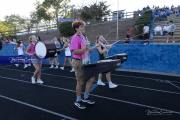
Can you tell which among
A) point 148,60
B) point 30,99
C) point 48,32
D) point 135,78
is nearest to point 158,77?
point 135,78

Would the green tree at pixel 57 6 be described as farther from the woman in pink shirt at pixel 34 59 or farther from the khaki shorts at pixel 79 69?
the khaki shorts at pixel 79 69

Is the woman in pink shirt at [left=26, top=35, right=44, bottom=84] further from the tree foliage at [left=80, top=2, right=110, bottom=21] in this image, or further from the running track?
the tree foliage at [left=80, top=2, right=110, bottom=21]

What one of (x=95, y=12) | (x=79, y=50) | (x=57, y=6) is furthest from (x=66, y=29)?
(x=79, y=50)

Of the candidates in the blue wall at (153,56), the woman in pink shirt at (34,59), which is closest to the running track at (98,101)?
the woman in pink shirt at (34,59)

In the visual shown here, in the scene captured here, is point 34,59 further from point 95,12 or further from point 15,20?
point 15,20

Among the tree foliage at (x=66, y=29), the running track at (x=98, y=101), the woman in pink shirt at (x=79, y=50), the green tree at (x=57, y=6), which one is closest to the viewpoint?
the running track at (x=98, y=101)

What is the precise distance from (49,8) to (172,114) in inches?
1895

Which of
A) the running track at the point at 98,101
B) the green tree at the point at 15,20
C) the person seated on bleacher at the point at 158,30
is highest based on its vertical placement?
the green tree at the point at 15,20

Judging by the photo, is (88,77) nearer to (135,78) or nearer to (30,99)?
(30,99)

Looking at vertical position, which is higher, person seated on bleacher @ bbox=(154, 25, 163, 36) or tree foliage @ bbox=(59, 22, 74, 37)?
tree foliage @ bbox=(59, 22, 74, 37)

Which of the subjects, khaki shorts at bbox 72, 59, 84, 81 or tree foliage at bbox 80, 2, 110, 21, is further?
tree foliage at bbox 80, 2, 110, 21

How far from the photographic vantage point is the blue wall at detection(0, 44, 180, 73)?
51.4ft

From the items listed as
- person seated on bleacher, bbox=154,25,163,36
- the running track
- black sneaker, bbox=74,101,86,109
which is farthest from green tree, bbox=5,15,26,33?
black sneaker, bbox=74,101,86,109

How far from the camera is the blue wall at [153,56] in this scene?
15.7m
